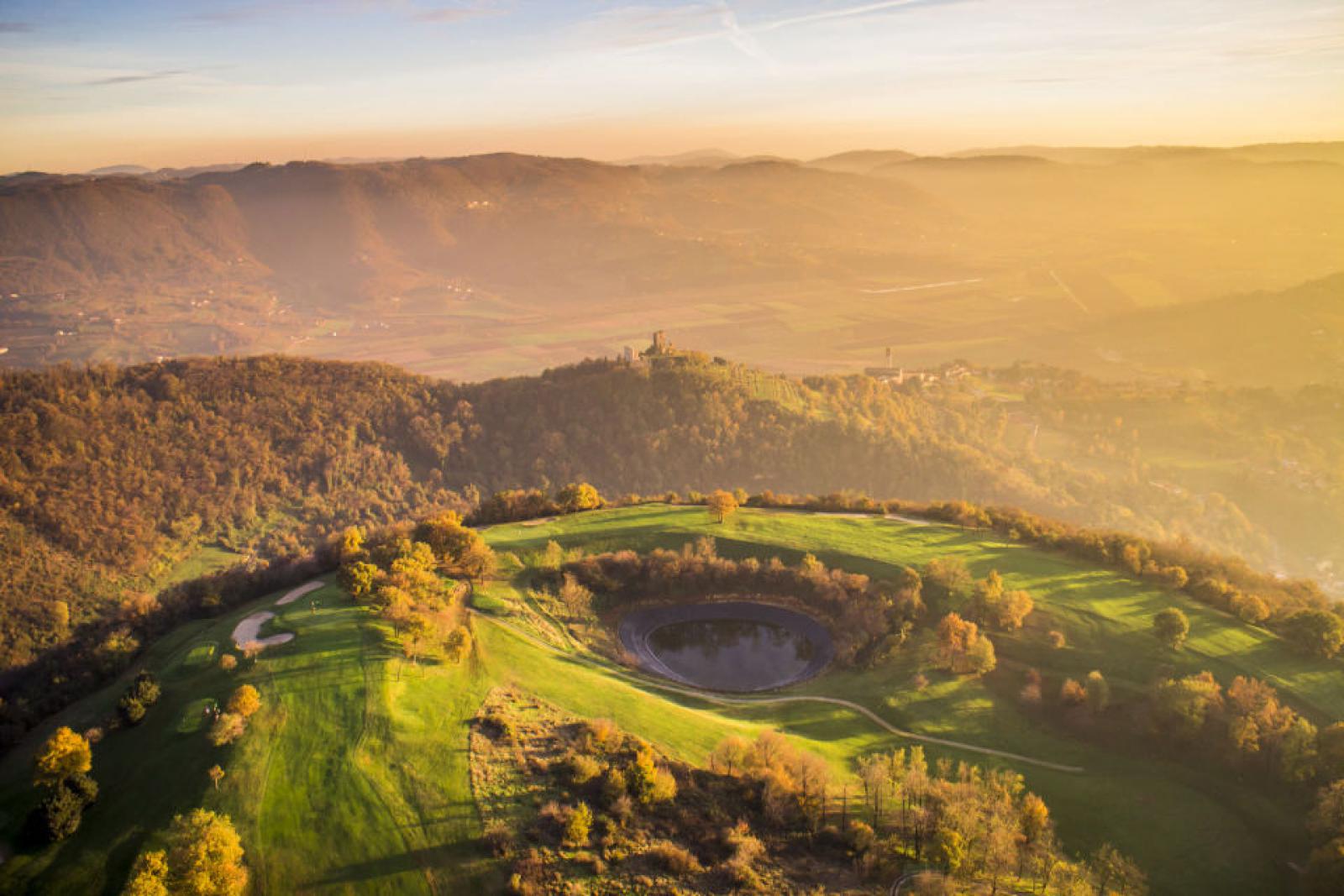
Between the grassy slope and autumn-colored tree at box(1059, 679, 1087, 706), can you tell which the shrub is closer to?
the grassy slope

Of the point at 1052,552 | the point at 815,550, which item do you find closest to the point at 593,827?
the point at 815,550

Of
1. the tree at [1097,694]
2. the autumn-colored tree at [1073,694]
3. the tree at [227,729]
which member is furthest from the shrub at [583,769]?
the tree at [1097,694]

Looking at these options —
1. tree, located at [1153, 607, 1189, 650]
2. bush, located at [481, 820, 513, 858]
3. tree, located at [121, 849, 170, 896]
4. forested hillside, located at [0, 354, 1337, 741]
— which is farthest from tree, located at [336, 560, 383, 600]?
tree, located at [1153, 607, 1189, 650]

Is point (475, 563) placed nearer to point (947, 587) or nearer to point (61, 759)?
point (61, 759)

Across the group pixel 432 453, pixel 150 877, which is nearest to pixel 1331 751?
pixel 150 877

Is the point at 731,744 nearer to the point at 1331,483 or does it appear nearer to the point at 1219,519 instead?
the point at 1219,519
